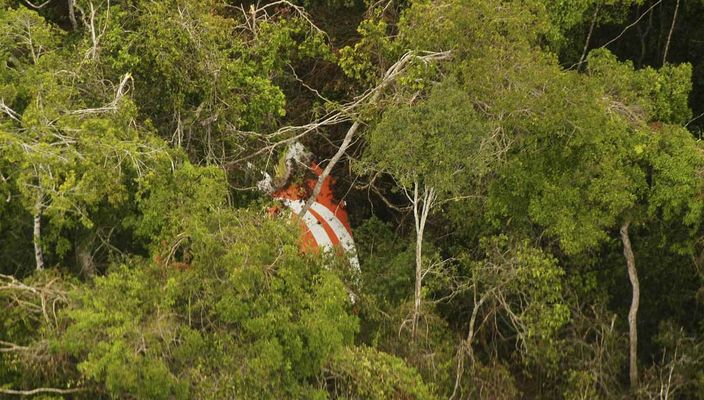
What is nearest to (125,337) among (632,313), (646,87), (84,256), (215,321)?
(215,321)

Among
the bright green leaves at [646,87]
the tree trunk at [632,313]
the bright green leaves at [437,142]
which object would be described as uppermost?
the bright green leaves at [646,87]

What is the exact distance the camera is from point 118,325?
33.3 ft

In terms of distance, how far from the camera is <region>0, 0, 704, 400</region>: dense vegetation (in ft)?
34.6

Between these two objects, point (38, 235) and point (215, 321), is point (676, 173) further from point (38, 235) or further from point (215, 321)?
point (38, 235)

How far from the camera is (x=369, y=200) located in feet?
54.0

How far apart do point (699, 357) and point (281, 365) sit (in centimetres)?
563

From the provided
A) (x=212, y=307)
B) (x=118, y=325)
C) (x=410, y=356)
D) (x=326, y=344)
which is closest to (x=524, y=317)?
(x=410, y=356)

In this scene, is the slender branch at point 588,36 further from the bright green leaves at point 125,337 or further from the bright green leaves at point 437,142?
the bright green leaves at point 125,337

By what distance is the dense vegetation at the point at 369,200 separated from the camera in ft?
34.6

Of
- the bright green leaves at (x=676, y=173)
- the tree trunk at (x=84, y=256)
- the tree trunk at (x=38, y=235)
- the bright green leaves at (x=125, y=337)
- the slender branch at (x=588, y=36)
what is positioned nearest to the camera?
the bright green leaves at (x=125, y=337)

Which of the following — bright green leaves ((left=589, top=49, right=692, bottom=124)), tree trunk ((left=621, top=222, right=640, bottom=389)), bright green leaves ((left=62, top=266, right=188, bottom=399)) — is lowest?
tree trunk ((left=621, top=222, right=640, bottom=389))

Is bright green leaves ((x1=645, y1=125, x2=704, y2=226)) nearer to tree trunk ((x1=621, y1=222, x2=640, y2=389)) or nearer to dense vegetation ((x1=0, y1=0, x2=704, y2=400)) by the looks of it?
dense vegetation ((x1=0, y1=0, x2=704, y2=400))

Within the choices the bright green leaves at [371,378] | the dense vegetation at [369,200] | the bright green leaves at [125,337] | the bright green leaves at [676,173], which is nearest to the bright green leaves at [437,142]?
the dense vegetation at [369,200]

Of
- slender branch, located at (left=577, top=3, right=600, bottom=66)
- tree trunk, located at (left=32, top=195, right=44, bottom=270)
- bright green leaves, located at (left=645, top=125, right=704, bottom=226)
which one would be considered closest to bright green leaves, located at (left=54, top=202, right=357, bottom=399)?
tree trunk, located at (left=32, top=195, right=44, bottom=270)
